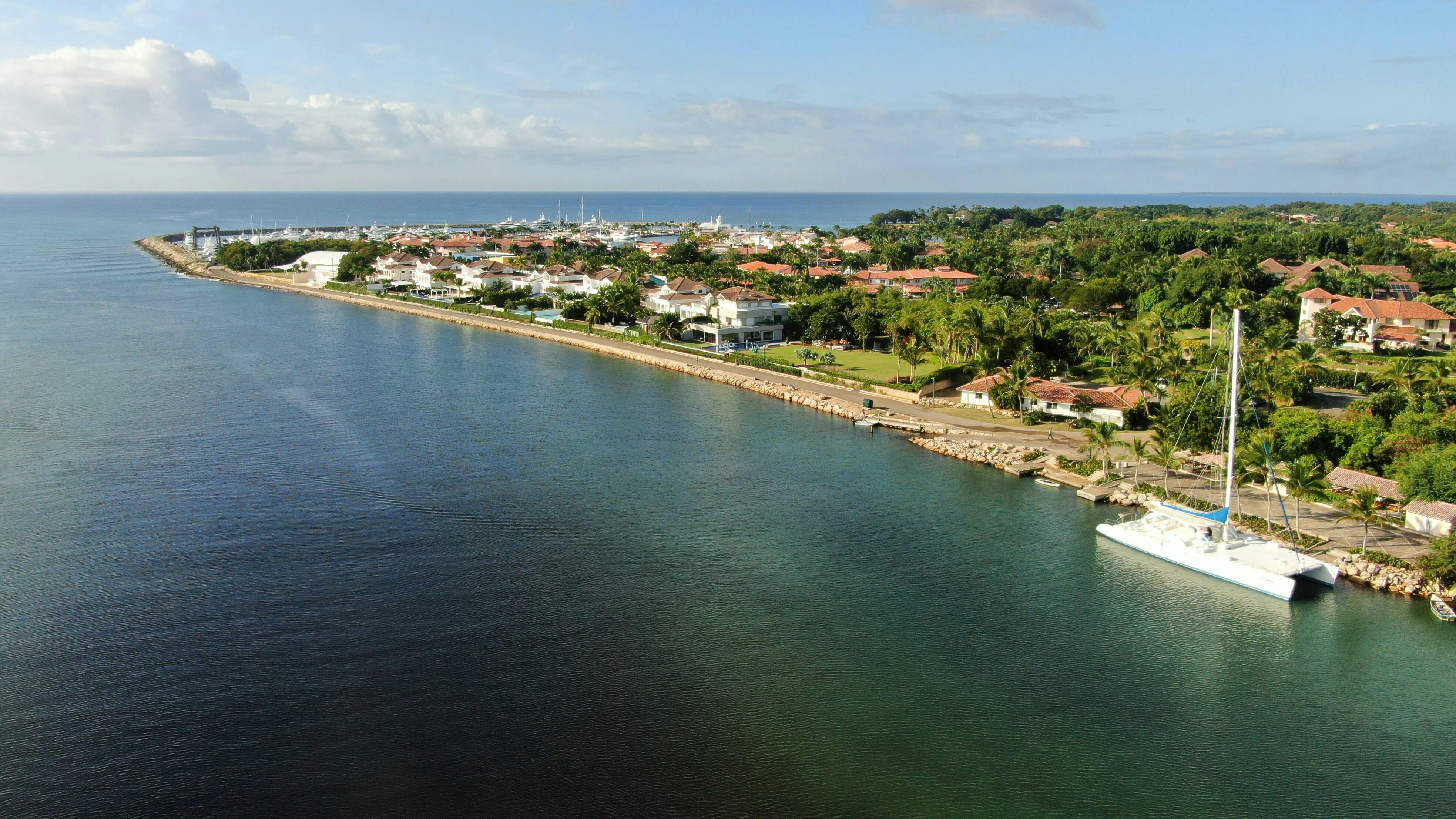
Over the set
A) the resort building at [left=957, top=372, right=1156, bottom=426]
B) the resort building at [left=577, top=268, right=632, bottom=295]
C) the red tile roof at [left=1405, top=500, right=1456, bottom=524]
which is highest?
the resort building at [left=577, top=268, right=632, bottom=295]

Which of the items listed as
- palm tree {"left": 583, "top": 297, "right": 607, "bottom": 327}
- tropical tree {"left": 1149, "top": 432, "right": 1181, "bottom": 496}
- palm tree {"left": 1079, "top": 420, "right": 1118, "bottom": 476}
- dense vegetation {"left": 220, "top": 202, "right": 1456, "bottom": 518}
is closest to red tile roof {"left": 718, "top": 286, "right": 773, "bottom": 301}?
dense vegetation {"left": 220, "top": 202, "right": 1456, "bottom": 518}

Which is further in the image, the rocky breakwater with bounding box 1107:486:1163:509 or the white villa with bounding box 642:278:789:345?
the white villa with bounding box 642:278:789:345

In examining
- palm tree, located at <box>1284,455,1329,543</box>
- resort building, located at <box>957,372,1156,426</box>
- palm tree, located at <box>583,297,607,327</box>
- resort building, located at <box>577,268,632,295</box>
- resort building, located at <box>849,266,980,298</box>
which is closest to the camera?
palm tree, located at <box>1284,455,1329,543</box>

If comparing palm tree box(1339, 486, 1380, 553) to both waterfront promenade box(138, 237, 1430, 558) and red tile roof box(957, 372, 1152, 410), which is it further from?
red tile roof box(957, 372, 1152, 410)

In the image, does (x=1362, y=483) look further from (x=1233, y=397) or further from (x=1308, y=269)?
(x=1308, y=269)

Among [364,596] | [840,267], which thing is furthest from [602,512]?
[840,267]

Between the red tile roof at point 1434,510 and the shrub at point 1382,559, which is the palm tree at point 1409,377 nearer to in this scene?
the red tile roof at point 1434,510

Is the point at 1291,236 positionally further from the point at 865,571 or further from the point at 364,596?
the point at 364,596
